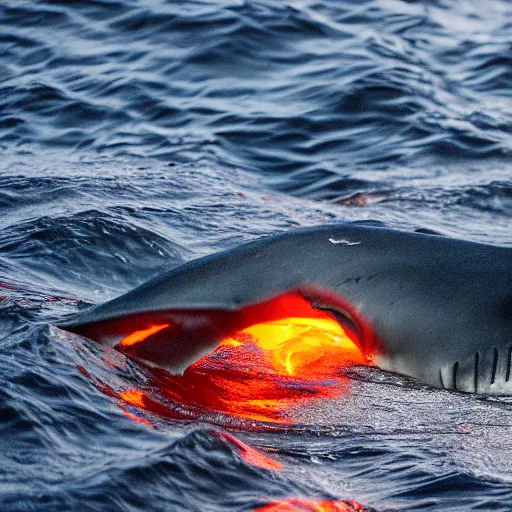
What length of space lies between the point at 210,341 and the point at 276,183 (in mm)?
3632

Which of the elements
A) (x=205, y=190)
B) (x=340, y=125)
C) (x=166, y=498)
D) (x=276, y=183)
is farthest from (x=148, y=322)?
(x=340, y=125)

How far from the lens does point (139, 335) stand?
9.45 ft

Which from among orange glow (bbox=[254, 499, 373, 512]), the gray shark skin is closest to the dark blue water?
orange glow (bbox=[254, 499, 373, 512])

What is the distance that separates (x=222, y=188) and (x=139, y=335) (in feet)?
10.4

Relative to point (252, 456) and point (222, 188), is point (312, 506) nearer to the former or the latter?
point (252, 456)

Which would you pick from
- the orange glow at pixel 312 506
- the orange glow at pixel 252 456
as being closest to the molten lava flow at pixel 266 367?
the orange glow at pixel 252 456

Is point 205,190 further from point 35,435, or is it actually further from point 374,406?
point 35,435

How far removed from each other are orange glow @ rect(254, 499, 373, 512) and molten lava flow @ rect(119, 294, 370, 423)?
1.66 ft

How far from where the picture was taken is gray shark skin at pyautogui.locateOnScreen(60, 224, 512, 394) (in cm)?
266

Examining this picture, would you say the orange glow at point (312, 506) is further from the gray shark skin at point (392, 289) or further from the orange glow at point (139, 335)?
the orange glow at point (139, 335)

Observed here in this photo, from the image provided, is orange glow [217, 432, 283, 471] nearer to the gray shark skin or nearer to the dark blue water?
the dark blue water

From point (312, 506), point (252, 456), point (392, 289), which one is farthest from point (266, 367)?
point (312, 506)

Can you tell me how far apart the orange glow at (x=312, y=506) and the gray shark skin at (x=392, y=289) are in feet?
1.73

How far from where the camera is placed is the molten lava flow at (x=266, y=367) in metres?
2.80
